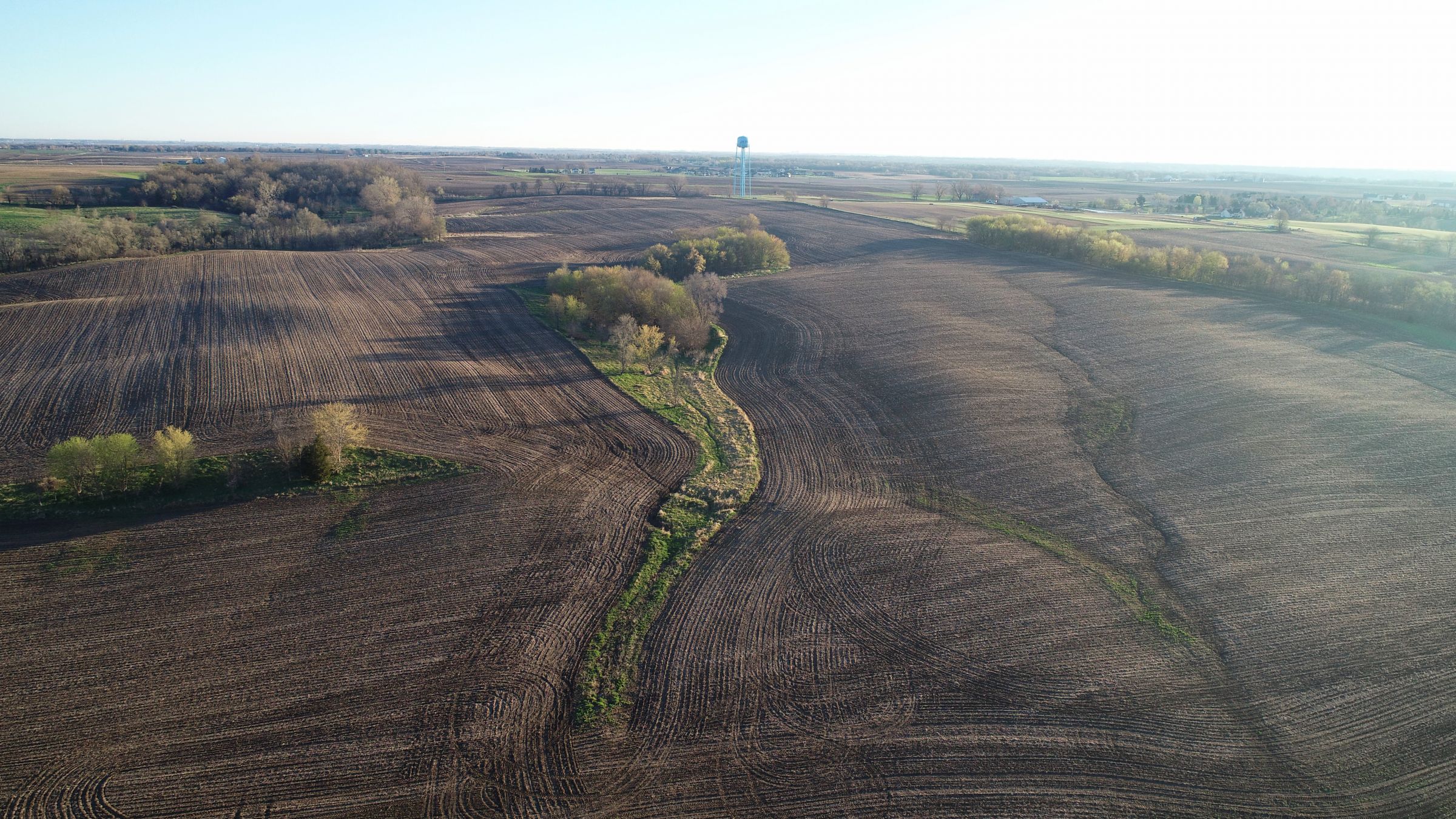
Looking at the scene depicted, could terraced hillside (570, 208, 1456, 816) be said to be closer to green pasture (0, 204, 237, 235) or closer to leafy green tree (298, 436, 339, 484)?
leafy green tree (298, 436, 339, 484)

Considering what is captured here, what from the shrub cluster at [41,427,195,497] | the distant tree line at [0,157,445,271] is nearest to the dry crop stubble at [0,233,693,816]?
the shrub cluster at [41,427,195,497]

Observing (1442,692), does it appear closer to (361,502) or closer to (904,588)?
(904,588)

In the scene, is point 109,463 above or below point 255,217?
below

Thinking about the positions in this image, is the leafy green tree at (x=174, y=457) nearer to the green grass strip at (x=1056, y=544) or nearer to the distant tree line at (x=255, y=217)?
the green grass strip at (x=1056, y=544)

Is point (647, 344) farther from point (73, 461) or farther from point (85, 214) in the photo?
point (85, 214)

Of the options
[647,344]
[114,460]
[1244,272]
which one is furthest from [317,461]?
[1244,272]

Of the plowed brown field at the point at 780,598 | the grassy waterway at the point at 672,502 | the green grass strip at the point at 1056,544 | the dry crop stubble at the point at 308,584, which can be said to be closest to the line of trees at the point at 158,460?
the dry crop stubble at the point at 308,584

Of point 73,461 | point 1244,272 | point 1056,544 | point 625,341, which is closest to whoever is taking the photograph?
point 73,461
